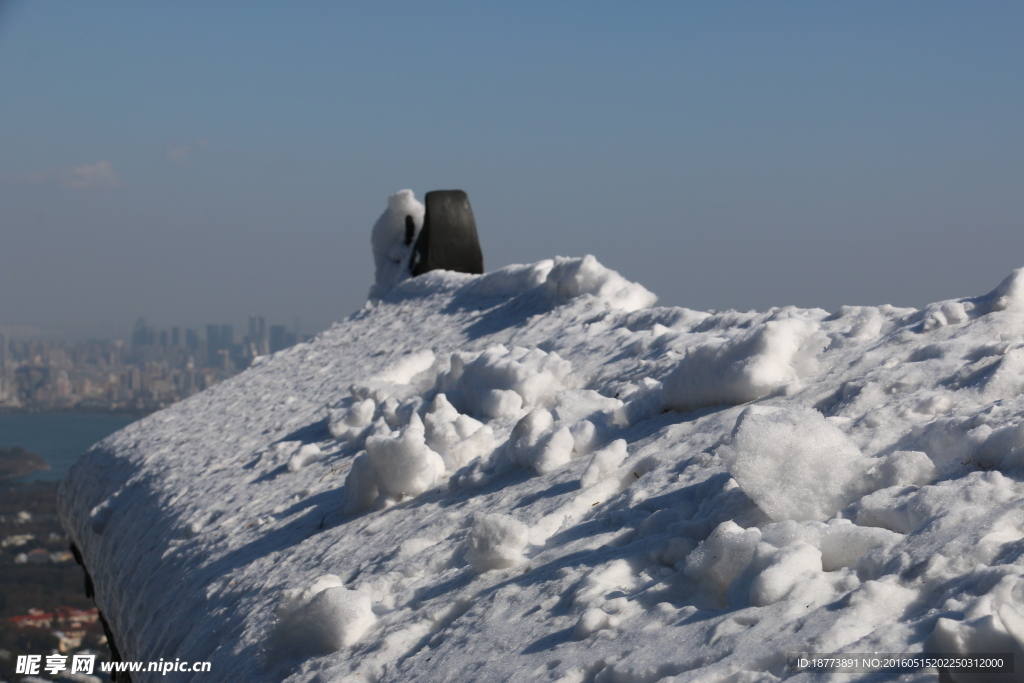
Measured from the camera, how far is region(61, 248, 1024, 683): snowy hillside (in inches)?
71.0

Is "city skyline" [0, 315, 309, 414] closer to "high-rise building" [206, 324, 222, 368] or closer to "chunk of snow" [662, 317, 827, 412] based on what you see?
"high-rise building" [206, 324, 222, 368]

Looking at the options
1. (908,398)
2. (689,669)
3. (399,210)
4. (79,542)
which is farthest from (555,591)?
(399,210)

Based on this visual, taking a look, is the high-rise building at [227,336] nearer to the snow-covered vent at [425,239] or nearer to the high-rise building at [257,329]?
the high-rise building at [257,329]

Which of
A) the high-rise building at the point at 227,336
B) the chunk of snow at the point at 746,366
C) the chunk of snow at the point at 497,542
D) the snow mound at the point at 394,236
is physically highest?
the chunk of snow at the point at 746,366

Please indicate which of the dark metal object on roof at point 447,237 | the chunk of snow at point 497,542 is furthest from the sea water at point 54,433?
the chunk of snow at point 497,542

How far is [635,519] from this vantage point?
2574mm

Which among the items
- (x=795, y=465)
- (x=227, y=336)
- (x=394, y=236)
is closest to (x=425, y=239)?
(x=394, y=236)

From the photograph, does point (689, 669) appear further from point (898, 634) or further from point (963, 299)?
point (963, 299)

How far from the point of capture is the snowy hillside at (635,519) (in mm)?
1804

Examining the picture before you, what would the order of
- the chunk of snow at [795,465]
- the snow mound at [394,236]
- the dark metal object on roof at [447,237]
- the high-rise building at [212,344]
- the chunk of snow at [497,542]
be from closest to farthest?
the chunk of snow at [795,465], the chunk of snow at [497,542], the dark metal object on roof at [447,237], the snow mound at [394,236], the high-rise building at [212,344]

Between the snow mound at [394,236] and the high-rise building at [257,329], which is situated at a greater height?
the snow mound at [394,236]

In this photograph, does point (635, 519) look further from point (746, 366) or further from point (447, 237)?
point (447, 237)
